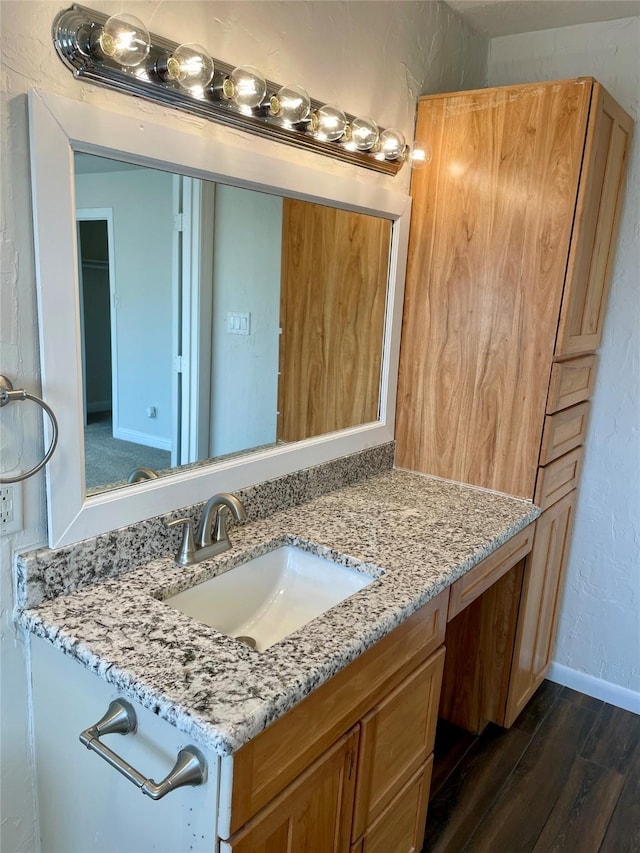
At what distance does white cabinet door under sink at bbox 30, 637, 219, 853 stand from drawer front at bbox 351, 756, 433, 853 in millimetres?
483

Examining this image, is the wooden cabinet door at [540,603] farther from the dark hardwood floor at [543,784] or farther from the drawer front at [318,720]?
the drawer front at [318,720]

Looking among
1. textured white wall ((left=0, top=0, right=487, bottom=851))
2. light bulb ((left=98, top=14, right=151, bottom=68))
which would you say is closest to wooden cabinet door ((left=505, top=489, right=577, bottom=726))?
textured white wall ((left=0, top=0, right=487, bottom=851))

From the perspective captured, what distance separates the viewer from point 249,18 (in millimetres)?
1389

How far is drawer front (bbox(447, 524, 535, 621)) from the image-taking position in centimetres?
158

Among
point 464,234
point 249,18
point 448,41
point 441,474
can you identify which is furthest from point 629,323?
point 249,18

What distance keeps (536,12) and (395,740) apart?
2198 millimetres

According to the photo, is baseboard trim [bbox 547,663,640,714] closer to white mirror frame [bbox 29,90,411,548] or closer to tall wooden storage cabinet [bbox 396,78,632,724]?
tall wooden storage cabinet [bbox 396,78,632,724]

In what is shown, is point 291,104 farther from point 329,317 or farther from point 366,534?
point 366,534

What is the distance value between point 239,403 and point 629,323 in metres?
1.43

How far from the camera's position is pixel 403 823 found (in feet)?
5.06

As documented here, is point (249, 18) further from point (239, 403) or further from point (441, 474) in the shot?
point (441, 474)

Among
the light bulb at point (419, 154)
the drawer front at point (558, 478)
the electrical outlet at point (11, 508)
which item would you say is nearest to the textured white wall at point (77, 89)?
the electrical outlet at point (11, 508)

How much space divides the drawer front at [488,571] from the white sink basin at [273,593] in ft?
0.91

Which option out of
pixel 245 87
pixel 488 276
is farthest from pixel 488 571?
pixel 245 87
